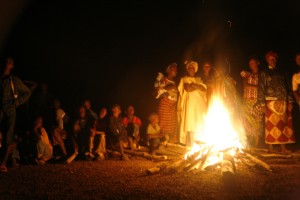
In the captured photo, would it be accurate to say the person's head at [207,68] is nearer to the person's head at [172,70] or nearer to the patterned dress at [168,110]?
the person's head at [172,70]

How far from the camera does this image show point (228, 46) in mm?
13344

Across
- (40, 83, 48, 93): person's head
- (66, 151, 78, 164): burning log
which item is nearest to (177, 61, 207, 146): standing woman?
(66, 151, 78, 164): burning log

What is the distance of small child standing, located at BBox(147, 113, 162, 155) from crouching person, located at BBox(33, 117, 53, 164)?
245 centimetres

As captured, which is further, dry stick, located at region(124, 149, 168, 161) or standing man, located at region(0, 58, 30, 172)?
dry stick, located at region(124, 149, 168, 161)

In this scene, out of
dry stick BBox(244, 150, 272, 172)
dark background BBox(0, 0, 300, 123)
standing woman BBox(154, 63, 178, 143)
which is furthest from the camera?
dark background BBox(0, 0, 300, 123)

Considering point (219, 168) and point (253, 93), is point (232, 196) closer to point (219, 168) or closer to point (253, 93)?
point (219, 168)

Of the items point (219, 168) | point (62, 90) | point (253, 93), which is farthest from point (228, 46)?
point (219, 168)

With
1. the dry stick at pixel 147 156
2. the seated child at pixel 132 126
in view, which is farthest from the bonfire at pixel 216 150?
the seated child at pixel 132 126

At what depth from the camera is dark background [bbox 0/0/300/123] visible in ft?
42.8

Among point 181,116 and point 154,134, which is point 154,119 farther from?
point 181,116

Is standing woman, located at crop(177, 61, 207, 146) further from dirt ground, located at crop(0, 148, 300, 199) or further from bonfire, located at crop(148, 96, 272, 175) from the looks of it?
dirt ground, located at crop(0, 148, 300, 199)

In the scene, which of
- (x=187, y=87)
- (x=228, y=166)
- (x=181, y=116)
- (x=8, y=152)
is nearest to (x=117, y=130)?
(x=181, y=116)

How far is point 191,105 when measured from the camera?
9242 millimetres

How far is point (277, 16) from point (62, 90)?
28.2 feet
